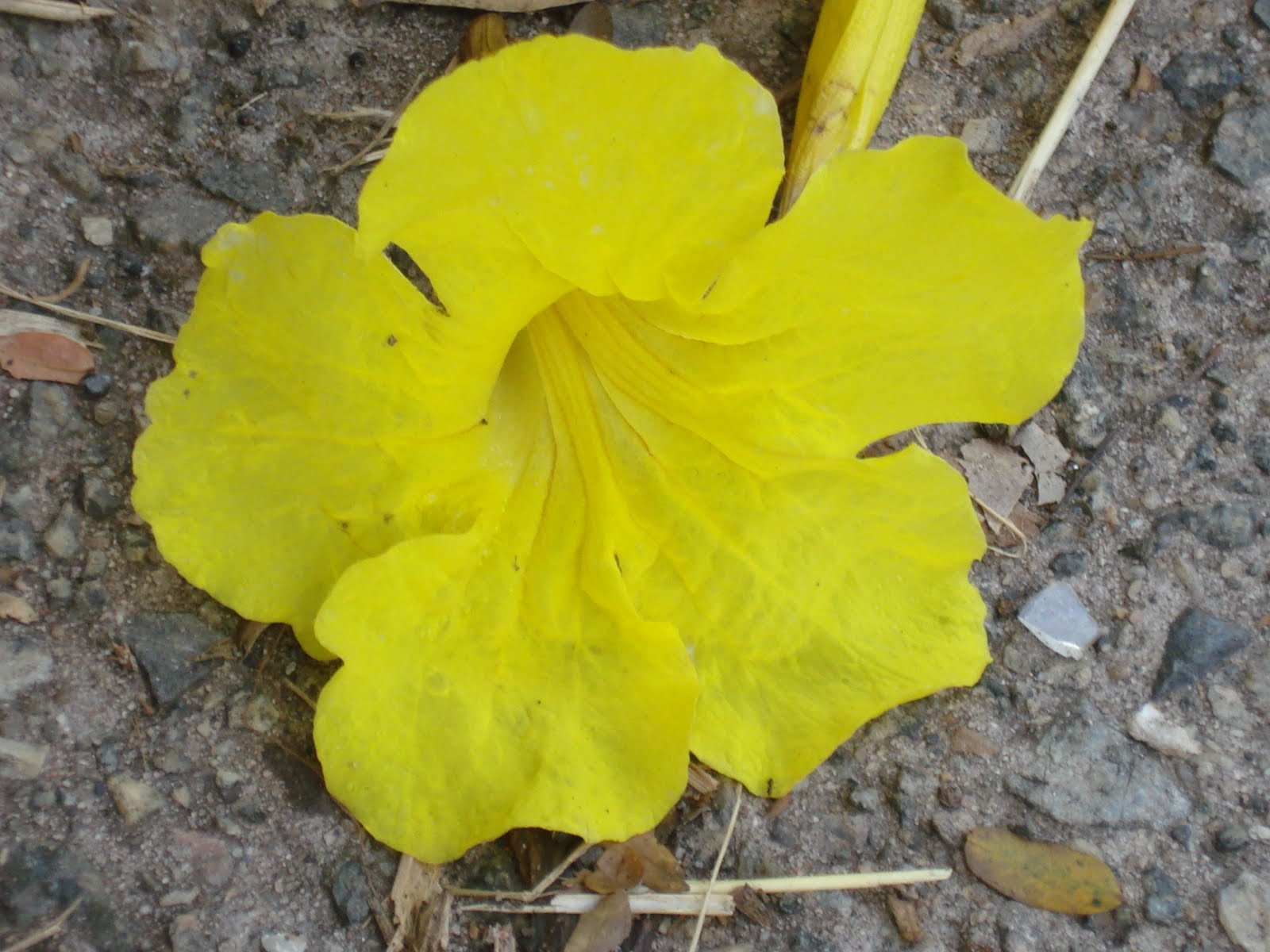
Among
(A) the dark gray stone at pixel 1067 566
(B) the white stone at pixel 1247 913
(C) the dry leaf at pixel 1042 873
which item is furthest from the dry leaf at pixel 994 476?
(B) the white stone at pixel 1247 913

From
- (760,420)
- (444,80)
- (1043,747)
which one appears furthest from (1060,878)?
(444,80)

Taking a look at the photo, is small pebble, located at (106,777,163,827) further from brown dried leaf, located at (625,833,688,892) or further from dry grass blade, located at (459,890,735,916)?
brown dried leaf, located at (625,833,688,892)

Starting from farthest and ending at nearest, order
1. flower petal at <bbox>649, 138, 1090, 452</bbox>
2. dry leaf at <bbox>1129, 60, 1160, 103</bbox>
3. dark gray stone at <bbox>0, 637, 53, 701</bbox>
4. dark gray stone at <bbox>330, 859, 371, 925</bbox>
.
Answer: dry leaf at <bbox>1129, 60, 1160, 103</bbox>, dark gray stone at <bbox>330, 859, 371, 925</bbox>, dark gray stone at <bbox>0, 637, 53, 701</bbox>, flower petal at <bbox>649, 138, 1090, 452</bbox>

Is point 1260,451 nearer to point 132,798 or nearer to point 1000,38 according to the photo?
point 1000,38

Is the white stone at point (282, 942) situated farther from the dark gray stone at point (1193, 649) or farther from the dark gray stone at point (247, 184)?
the dark gray stone at point (1193, 649)

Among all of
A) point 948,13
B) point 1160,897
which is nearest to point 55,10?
point 948,13

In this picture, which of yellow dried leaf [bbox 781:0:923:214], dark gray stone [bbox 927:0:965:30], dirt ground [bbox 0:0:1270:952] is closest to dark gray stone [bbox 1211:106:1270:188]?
dirt ground [bbox 0:0:1270:952]

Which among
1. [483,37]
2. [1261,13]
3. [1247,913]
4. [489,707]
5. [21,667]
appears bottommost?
[21,667]
